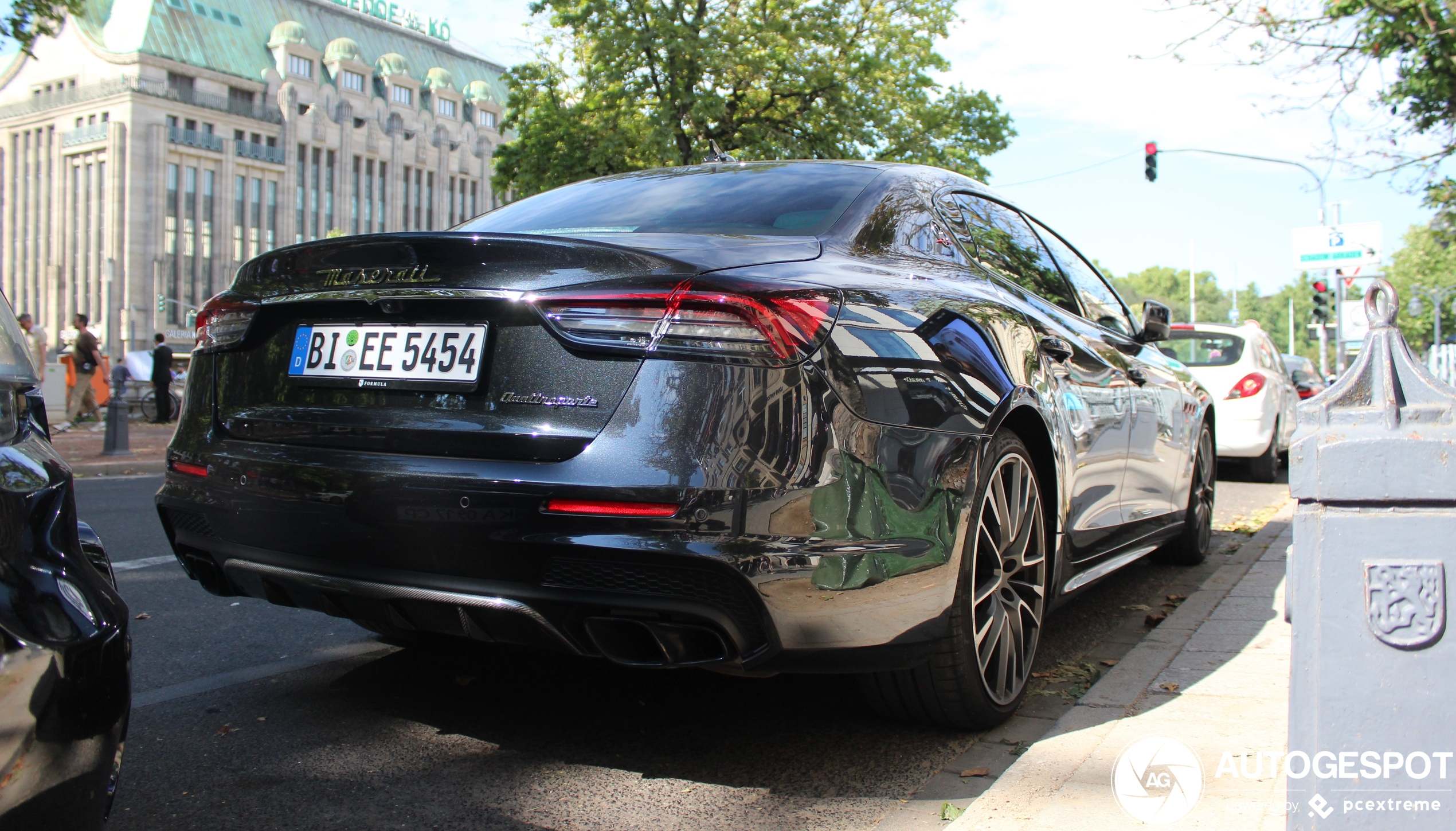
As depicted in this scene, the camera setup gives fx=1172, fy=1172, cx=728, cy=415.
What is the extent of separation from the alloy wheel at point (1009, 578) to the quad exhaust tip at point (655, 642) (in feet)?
2.50

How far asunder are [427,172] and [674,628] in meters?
87.2

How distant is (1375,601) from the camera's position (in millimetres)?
1775

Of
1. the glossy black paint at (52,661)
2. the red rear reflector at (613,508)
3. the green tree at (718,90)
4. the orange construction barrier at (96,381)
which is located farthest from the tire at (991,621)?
the green tree at (718,90)

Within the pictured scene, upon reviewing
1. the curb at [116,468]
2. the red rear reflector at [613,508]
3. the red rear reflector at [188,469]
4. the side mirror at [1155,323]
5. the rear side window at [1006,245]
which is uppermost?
the rear side window at [1006,245]

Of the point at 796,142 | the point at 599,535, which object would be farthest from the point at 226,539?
the point at 796,142

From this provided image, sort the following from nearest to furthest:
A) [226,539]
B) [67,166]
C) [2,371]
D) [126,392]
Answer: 1. [2,371]
2. [226,539]
3. [126,392]
4. [67,166]

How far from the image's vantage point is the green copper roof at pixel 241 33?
228 ft

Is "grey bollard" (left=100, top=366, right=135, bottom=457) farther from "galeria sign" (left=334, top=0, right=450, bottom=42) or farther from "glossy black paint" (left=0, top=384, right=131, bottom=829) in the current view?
"galeria sign" (left=334, top=0, right=450, bottom=42)

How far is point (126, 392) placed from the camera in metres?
23.0

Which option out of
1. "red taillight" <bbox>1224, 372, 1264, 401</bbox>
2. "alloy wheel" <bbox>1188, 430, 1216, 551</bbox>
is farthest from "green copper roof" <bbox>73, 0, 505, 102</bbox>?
"alloy wheel" <bbox>1188, 430, 1216, 551</bbox>

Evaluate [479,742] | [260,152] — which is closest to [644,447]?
[479,742]

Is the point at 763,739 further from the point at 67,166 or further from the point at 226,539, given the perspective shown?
the point at 67,166

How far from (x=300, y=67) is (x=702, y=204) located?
8206 centimetres

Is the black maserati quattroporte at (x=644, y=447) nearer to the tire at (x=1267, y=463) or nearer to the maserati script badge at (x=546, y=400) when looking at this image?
the maserati script badge at (x=546, y=400)
